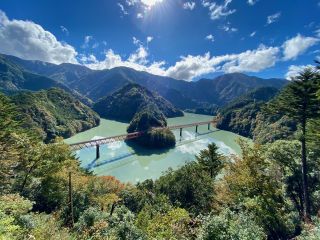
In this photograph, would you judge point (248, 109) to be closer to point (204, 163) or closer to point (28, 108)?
point (28, 108)

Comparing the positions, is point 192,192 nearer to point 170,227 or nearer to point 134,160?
point 170,227

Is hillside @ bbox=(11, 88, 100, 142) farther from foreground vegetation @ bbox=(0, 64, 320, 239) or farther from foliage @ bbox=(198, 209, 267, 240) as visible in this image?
foliage @ bbox=(198, 209, 267, 240)

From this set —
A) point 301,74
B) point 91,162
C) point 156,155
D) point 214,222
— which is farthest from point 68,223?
point 156,155

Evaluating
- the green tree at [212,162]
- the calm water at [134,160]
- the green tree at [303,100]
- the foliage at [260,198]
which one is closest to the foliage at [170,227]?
the foliage at [260,198]

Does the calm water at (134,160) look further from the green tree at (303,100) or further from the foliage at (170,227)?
the foliage at (170,227)

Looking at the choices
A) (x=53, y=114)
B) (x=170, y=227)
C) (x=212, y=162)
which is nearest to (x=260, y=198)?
(x=170, y=227)

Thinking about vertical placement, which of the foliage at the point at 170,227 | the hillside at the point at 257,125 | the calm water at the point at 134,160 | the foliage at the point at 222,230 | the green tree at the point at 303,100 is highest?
the green tree at the point at 303,100

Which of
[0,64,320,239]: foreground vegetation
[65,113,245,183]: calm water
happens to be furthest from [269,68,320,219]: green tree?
[65,113,245,183]: calm water

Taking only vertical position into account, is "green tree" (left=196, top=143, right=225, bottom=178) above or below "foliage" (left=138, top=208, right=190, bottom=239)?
below
